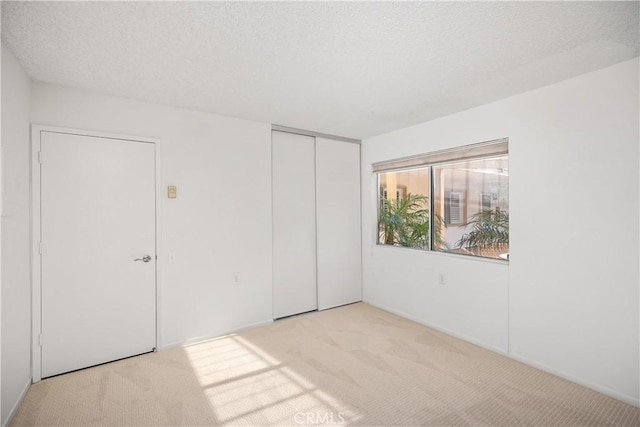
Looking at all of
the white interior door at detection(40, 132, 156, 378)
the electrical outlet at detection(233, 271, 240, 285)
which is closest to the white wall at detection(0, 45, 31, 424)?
the white interior door at detection(40, 132, 156, 378)

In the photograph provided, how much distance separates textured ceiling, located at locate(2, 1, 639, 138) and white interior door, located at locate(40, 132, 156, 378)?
24.9 inches

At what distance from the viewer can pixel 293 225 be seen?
4188mm

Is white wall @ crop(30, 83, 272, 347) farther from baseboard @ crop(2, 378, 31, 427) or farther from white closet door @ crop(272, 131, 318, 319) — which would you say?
baseboard @ crop(2, 378, 31, 427)

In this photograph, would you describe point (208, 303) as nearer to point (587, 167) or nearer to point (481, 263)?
point (481, 263)

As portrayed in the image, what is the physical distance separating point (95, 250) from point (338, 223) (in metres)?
2.89

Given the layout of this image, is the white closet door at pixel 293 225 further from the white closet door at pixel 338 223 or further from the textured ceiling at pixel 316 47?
the textured ceiling at pixel 316 47

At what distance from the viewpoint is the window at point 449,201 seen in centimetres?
328

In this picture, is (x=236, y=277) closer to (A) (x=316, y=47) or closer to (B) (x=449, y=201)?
(A) (x=316, y=47)

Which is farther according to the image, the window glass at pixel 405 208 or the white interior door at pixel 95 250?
the window glass at pixel 405 208

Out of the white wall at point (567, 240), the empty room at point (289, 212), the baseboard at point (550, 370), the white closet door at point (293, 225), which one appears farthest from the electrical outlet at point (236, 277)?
the white wall at point (567, 240)

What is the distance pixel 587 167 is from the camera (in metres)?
2.49

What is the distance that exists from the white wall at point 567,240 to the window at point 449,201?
0.22 meters

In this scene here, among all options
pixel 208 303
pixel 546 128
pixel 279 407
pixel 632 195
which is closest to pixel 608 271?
pixel 632 195

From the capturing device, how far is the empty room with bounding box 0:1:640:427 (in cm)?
200
